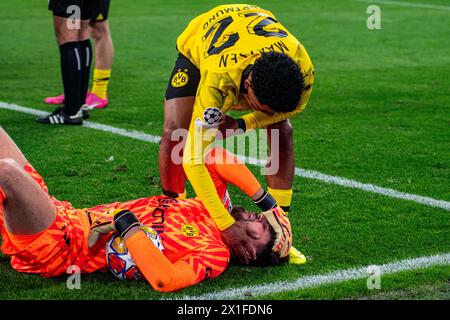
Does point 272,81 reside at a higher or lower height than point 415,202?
higher

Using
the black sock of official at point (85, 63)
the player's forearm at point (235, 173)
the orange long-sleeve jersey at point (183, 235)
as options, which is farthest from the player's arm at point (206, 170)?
the black sock of official at point (85, 63)

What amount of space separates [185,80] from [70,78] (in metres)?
3.05

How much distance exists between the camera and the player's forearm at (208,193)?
182 inches

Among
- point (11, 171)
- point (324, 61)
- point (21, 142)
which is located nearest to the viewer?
point (11, 171)

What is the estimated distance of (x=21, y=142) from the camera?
755 centimetres

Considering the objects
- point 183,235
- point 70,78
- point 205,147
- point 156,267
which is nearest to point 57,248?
point 156,267

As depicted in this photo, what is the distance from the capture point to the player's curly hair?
14.2 ft

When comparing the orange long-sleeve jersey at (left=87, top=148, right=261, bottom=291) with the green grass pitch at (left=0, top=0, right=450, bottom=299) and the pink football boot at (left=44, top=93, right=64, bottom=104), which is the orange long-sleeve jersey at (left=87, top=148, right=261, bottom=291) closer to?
the green grass pitch at (left=0, top=0, right=450, bottom=299)

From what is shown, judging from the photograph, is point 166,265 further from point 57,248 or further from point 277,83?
point 277,83

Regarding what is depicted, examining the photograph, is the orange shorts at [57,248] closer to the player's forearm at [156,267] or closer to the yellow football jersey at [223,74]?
the player's forearm at [156,267]

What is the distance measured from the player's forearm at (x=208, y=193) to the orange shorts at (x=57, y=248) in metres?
0.68
